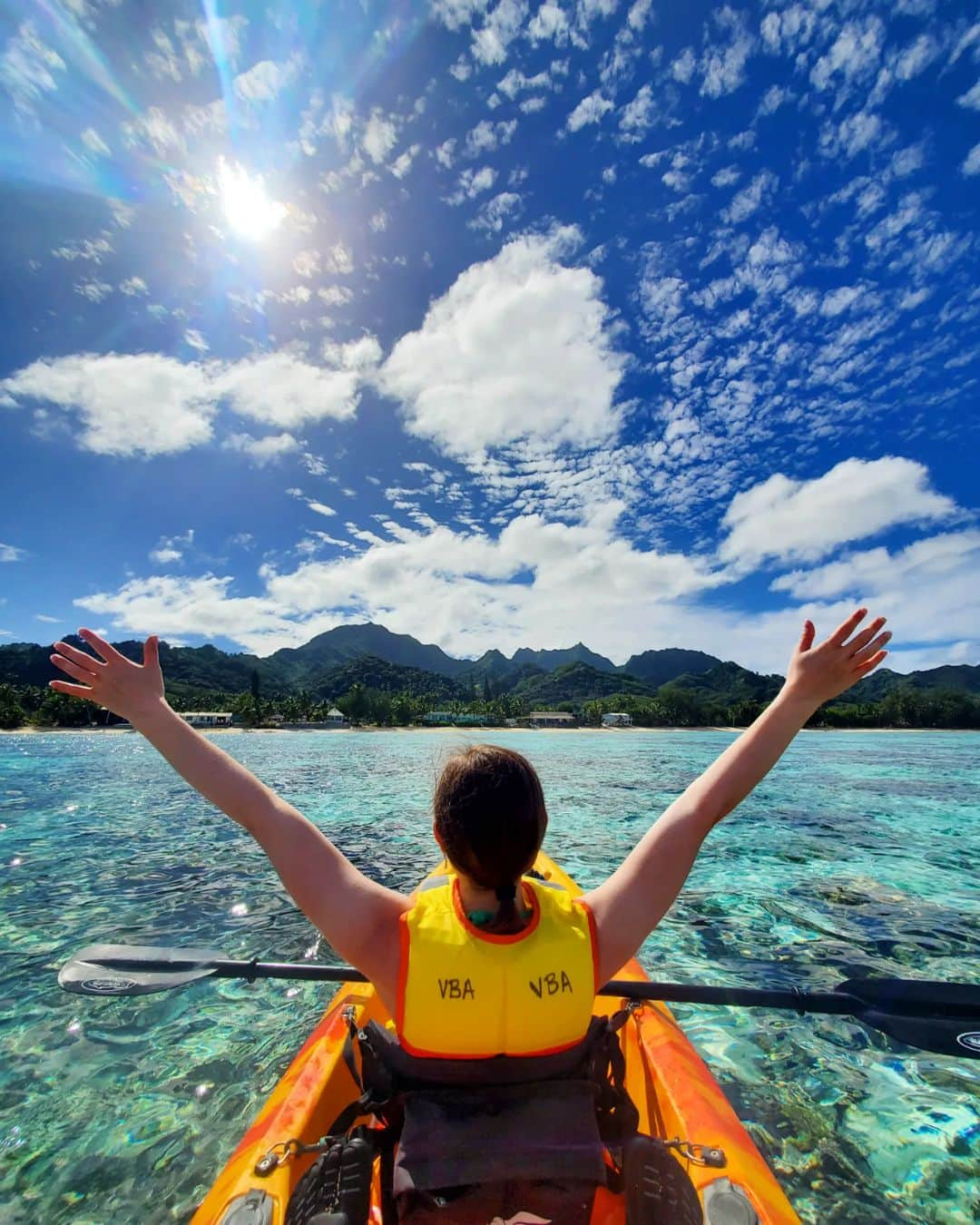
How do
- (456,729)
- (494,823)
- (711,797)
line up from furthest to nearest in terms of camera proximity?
(456,729) < (711,797) < (494,823)

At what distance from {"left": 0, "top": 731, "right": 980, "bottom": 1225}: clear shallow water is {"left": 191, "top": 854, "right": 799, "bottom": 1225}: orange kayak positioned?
3.74ft

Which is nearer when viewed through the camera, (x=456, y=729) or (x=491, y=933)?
(x=491, y=933)

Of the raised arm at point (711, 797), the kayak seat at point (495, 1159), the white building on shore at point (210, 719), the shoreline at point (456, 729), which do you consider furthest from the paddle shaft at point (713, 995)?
the white building on shore at point (210, 719)

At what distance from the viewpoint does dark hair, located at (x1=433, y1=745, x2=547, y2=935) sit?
1.79 meters

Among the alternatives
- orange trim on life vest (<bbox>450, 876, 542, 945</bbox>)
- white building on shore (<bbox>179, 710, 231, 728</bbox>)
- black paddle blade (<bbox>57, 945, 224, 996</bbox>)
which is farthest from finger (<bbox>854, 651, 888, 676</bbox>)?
white building on shore (<bbox>179, 710, 231, 728</bbox>)

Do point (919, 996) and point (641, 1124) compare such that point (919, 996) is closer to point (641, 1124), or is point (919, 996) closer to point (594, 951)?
point (641, 1124)

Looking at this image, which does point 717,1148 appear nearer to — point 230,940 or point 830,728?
point 230,940

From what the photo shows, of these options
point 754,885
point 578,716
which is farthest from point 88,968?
point 578,716

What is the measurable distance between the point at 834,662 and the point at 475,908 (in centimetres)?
157

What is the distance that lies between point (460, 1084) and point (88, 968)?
12.2 feet

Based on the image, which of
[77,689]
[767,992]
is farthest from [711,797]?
[767,992]

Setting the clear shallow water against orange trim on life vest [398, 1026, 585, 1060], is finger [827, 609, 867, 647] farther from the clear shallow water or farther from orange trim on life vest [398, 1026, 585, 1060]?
the clear shallow water

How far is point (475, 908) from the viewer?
1929 mm

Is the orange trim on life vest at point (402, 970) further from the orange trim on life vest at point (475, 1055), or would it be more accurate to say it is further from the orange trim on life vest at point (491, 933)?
the orange trim on life vest at point (491, 933)
